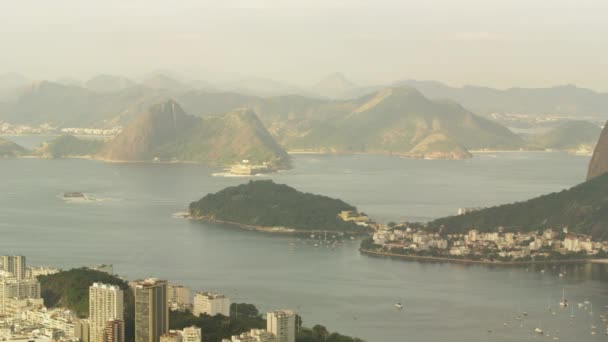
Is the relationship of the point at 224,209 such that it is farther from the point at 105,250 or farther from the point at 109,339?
the point at 109,339

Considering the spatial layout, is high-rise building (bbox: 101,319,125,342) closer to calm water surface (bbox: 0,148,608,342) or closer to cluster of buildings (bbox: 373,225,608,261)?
calm water surface (bbox: 0,148,608,342)

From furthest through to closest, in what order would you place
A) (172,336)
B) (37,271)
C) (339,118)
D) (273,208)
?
1. (339,118)
2. (273,208)
3. (37,271)
4. (172,336)

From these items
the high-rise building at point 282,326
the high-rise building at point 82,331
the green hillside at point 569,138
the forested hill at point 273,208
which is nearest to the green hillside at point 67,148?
the forested hill at point 273,208

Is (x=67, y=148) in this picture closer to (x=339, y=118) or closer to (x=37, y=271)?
(x=339, y=118)

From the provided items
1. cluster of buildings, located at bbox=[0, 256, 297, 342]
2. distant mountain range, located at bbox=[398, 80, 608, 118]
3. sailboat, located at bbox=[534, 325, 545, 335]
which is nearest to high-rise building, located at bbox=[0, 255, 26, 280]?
cluster of buildings, located at bbox=[0, 256, 297, 342]

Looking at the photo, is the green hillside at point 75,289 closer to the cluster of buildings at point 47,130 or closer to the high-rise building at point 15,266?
the high-rise building at point 15,266

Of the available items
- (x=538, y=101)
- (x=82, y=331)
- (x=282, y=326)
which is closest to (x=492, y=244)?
(x=282, y=326)

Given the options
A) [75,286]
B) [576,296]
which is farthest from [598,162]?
[75,286]
